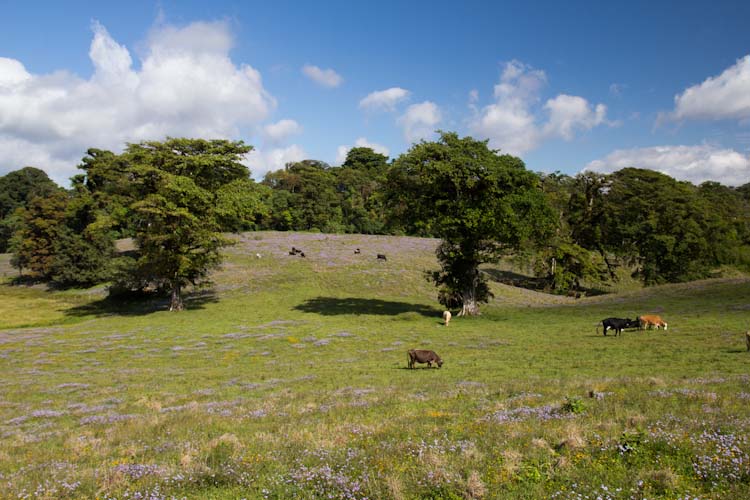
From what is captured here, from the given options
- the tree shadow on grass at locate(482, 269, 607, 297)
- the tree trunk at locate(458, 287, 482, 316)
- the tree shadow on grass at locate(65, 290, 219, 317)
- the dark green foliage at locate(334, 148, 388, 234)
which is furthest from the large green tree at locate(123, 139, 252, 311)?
the dark green foliage at locate(334, 148, 388, 234)

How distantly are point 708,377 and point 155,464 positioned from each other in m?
19.9

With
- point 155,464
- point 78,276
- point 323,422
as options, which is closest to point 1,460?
point 155,464

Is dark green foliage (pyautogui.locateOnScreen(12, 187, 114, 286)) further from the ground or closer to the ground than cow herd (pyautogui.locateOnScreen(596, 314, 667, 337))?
further from the ground

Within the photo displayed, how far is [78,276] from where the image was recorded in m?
72.0

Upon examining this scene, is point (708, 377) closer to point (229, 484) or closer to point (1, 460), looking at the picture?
point (229, 484)

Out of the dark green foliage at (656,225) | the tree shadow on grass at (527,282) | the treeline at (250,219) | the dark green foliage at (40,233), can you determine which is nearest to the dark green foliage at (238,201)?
the treeline at (250,219)

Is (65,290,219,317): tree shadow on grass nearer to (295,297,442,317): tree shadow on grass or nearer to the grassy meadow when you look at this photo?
the grassy meadow

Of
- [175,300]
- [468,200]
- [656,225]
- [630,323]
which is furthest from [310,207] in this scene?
[630,323]

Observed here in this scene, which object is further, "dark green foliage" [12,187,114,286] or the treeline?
"dark green foliage" [12,187,114,286]

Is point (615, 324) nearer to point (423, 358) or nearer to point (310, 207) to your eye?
point (423, 358)

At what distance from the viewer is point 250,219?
6294cm

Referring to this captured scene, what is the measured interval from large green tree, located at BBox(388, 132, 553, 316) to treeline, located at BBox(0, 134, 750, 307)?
251 millimetres

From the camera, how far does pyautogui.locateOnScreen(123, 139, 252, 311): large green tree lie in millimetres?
50438

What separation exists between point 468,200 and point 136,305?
48643 mm
